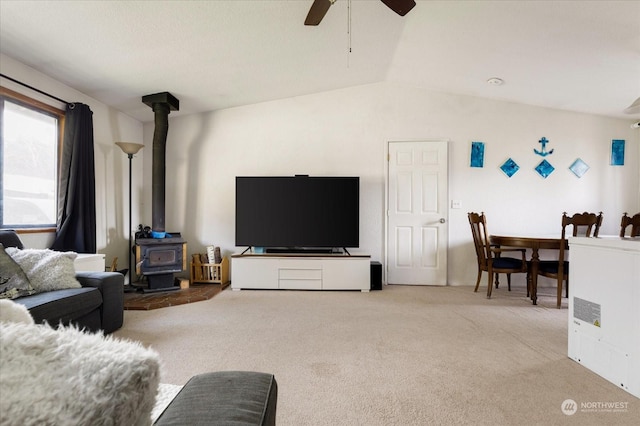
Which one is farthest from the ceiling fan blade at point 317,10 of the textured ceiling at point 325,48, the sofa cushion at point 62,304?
the sofa cushion at point 62,304

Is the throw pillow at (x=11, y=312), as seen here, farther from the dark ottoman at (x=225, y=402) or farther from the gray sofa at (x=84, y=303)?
the gray sofa at (x=84, y=303)

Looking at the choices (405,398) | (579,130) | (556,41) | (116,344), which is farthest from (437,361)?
(579,130)

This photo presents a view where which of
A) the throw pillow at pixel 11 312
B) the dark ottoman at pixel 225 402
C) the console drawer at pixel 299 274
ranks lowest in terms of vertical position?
the console drawer at pixel 299 274

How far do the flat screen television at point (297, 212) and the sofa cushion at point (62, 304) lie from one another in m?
2.01

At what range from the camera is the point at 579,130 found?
4301 millimetres

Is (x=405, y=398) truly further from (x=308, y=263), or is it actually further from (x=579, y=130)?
(x=579, y=130)

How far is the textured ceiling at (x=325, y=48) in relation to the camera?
249 cm

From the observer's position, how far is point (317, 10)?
2230 mm

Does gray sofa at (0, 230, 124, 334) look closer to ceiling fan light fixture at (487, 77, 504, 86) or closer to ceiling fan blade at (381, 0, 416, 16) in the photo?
ceiling fan blade at (381, 0, 416, 16)

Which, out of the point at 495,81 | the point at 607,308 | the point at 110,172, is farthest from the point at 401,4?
the point at 110,172

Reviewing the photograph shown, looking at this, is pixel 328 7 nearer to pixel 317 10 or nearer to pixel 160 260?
pixel 317 10

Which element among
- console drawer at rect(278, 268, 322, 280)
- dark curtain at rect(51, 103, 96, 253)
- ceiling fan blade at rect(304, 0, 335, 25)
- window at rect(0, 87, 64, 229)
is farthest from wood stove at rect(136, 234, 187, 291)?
ceiling fan blade at rect(304, 0, 335, 25)

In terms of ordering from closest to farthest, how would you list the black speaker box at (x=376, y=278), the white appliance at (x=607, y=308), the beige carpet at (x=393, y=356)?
the beige carpet at (x=393, y=356) → the white appliance at (x=607, y=308) → the black speaker box at (x=376, y=278)

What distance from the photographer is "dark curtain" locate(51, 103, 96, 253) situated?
3266 millimetres
